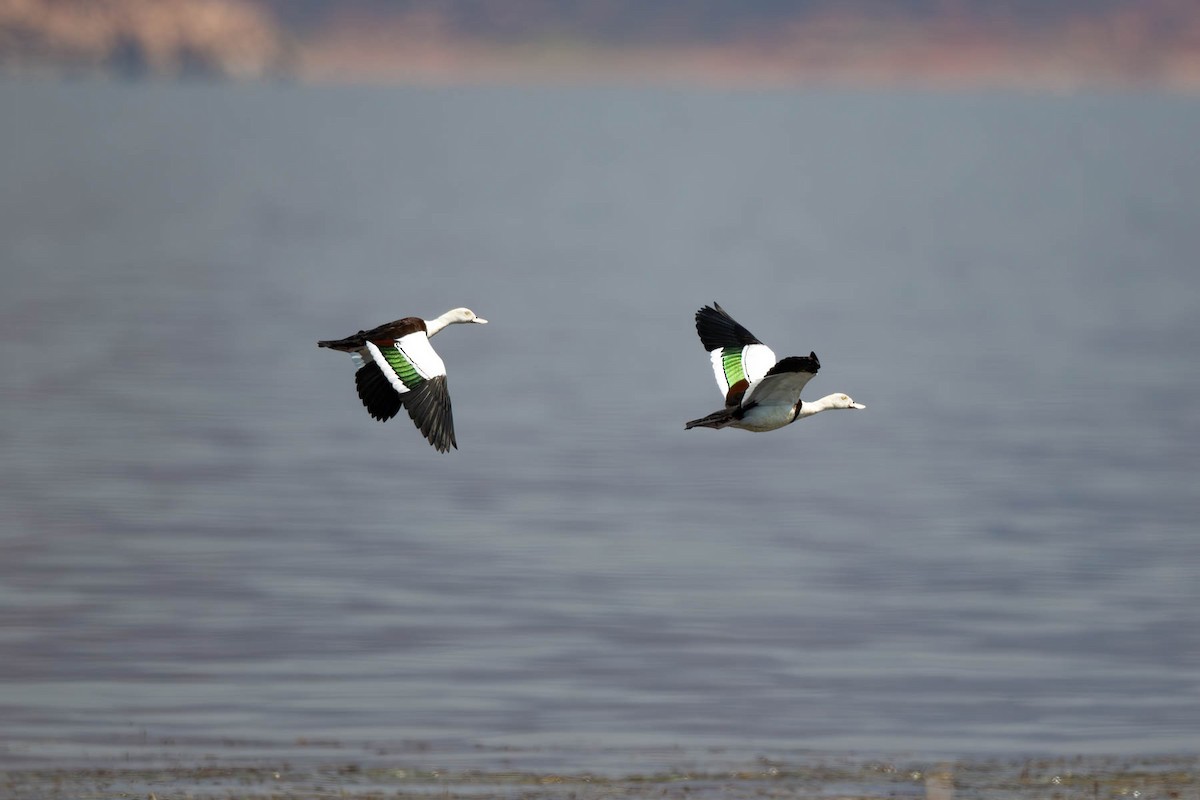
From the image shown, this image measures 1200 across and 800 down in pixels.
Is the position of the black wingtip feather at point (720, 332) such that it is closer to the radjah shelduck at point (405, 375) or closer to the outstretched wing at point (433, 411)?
the radjah shelduck at point (405, 375)

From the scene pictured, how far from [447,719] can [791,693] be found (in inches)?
154

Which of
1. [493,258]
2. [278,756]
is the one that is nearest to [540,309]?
[493,258]

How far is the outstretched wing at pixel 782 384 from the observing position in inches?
689

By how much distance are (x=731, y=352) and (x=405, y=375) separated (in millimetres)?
3302

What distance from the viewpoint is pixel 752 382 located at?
19.5 metres

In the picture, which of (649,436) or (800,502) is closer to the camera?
(800,502)

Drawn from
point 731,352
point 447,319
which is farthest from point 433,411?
point 731,352

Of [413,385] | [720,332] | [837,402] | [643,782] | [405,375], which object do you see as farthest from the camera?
[720,332]

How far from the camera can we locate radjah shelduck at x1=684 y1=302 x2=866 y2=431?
18031mm

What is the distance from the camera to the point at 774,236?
104 m

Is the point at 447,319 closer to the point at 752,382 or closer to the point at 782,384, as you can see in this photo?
the point at 752,382

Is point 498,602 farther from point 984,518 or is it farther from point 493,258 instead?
point 493,258

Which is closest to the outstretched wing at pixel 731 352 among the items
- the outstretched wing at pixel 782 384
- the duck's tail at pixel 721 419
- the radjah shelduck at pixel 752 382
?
the radjah shelduck at pixel 752 382

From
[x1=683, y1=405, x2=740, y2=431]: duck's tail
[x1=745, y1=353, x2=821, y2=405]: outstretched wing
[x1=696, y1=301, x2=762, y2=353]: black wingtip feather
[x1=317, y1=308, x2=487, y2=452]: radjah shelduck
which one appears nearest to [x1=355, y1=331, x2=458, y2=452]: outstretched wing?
[x1=317, y1=308, x2=487, y2=452]: radjah shelduck
